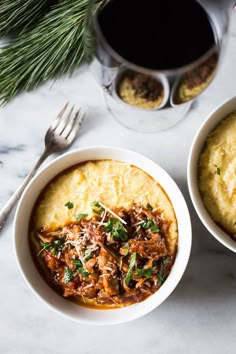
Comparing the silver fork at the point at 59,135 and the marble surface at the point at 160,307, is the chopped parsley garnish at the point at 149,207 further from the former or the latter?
the silver fork at the point at 59,135

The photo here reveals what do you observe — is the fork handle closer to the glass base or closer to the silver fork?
the silver fork

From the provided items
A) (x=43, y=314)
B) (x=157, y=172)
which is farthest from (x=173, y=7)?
(x=43, y=314)

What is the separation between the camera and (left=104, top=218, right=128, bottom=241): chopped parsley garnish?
1.74 metres

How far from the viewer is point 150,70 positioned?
1417 mm

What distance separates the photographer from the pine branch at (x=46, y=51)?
6.20 feet

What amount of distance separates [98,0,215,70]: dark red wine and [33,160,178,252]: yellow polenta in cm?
46

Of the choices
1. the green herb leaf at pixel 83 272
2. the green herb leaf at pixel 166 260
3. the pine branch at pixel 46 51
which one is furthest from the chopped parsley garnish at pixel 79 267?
the pine branch at pixel 46 51

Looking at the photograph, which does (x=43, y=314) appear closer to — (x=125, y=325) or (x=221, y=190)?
(x=125, y=325)

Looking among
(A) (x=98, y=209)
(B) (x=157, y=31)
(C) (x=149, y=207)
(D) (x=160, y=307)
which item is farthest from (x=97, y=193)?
(B) (x=157, y=31)

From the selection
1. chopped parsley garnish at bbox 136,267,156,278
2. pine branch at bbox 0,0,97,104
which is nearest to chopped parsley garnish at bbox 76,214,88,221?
chopped parsley garnish at bbox 136,267,156,278

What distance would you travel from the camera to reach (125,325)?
6.28 feet

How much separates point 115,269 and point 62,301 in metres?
0.21

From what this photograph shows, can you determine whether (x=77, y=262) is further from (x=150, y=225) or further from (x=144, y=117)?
(x=144, y=117)

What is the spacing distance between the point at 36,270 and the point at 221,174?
2.08 feet
